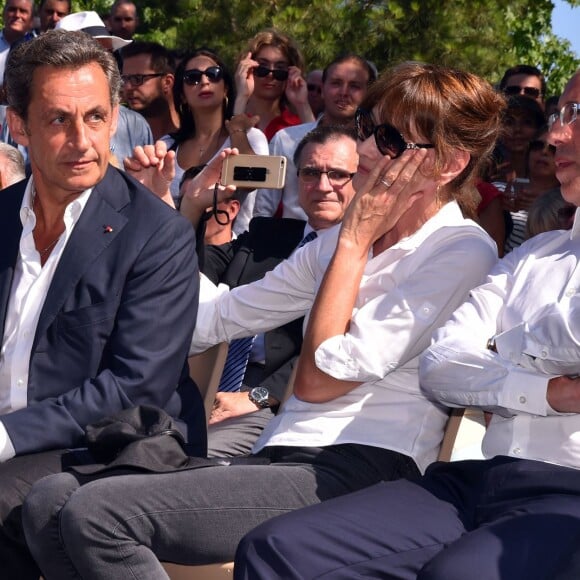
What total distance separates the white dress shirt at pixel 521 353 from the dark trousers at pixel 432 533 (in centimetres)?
9

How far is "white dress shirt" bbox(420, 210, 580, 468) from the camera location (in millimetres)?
2781

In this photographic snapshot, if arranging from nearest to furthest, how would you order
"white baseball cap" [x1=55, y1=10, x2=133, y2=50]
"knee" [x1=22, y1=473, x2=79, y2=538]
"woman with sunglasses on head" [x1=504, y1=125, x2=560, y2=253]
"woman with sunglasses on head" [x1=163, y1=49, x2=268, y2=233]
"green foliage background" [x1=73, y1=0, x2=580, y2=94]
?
"knee" [x1=22, y1=473, x2=79, y2=538], "woman with sunglasses on head" [x1=504, y1=125, x2=560, y2=253], "woman with sunglasses on head" [x1=163, y1=49, x2=268, y2=233], "white baseball cap" [x1=55, y1=10, x2=133, y2=50], "green foliage background" [x1=73, y1=0, x2=580, y2=94]

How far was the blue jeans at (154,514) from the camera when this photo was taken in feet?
9.25

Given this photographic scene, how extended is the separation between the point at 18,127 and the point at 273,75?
3.50m

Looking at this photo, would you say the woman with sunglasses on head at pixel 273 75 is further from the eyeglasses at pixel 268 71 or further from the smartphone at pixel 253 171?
the smartphone at pixel 253 171

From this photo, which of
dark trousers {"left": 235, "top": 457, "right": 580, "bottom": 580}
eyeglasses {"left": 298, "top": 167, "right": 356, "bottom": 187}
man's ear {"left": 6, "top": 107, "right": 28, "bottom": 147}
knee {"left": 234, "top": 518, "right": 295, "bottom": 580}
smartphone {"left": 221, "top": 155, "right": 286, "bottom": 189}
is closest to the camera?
dark trousers {"left": 235, "top": 457, "right": 580, "bottom": 580}

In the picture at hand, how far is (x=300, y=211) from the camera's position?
5.97 metres

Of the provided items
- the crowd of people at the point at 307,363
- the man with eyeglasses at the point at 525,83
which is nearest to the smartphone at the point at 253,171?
the crowd of people at the point at 307,363

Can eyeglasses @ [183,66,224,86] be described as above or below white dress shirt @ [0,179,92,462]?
above

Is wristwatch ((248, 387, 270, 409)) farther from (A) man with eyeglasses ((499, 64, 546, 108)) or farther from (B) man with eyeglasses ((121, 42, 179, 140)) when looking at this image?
(A) man with eyeglasses ((499, 64, 546, 108))

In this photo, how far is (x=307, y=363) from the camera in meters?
3.19

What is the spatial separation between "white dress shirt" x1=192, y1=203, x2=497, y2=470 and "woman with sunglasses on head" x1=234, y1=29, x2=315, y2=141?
12.1ft

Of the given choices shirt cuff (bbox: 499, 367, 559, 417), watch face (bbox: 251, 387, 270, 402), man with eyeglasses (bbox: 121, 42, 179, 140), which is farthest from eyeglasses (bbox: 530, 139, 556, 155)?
shirt cuff (bbox: 499, 367, 559, 417)

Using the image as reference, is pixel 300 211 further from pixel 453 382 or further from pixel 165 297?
pixel 453 382
